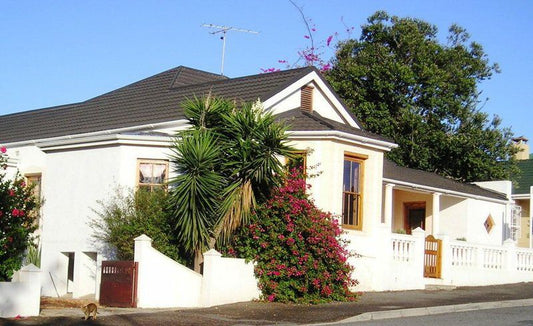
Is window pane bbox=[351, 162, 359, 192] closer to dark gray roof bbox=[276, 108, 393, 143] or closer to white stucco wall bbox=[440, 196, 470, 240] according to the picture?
dark gray roof bbox=[276, 108, 393, 143]

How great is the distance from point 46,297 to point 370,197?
843 cm

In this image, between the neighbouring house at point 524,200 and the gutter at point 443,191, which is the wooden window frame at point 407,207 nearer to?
the gutter at point 443,191

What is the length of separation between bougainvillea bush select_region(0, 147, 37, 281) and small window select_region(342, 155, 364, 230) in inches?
306

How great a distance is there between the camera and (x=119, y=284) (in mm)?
16797

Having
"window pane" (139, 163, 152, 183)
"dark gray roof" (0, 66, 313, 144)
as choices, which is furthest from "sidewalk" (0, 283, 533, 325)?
"dark gray roof" (0, 66, 313, 144)

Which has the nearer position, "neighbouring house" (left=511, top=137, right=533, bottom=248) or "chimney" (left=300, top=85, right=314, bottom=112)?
"chimney" (left=300, top=85, right=314, bottom=112)

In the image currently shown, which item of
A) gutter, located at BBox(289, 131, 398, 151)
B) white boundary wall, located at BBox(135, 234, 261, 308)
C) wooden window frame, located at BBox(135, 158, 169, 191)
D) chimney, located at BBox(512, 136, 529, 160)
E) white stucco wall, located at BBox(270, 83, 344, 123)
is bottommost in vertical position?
white boundary wall, located at BBox(135, 234, 261, 308)

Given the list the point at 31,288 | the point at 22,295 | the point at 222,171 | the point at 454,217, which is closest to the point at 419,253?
the point at 222,171

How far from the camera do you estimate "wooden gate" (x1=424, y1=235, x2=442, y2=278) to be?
75.5 feet

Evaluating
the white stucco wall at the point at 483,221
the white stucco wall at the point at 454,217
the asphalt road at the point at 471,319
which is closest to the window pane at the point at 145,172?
the asphalt road at the point at 471,319

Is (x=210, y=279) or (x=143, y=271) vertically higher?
(x=143, y=271)

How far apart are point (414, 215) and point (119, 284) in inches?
584

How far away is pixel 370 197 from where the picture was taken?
21.0m

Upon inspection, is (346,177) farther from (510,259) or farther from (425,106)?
(425,106)
